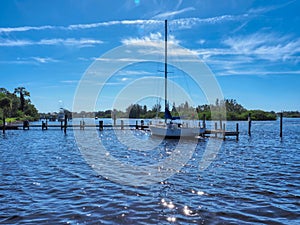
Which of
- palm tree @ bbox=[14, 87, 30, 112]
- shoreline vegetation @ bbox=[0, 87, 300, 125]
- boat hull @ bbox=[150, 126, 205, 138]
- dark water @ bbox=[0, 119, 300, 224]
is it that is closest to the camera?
dark water @ bbox=[0, 119, 300, 224]

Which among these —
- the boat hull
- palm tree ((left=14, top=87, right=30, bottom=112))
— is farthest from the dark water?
palm tree ((left=14, top=87, right=30, bottom=112))

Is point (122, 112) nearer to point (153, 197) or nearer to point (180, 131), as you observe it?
point (180, 131)

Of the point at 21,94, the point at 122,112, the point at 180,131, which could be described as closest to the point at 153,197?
the point at 180,131

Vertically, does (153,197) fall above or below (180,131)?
below

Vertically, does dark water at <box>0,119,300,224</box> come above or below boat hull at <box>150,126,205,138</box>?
below

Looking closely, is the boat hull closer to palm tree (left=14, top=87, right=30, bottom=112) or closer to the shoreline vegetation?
the shoreline vegetation

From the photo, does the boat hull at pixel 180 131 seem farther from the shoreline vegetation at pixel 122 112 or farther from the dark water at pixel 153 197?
the dark water at pixel 153 197

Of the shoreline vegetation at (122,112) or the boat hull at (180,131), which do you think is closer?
the boat hull at (180,131)

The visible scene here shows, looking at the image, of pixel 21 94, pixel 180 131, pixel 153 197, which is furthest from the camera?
pixel 21 94

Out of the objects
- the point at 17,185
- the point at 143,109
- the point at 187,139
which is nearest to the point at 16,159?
the point at 17,185

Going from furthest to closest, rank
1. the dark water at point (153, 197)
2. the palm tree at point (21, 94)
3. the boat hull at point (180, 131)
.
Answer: the palm tree at point (21, 94)
the boat hull at point (180, 131)
the dark water at point (153, 197)

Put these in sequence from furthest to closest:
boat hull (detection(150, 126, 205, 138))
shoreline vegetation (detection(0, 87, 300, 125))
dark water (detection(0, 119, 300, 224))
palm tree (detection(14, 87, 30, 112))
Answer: palm tree (detection(14, 87, 30, 112))
shoreline vegetation (detection(0, 87, 300, 125))
boat hull (detection(150, 126, 205, 138))
dark water (detection(0, 119, 300, 224))

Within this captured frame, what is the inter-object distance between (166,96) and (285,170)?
2583cm

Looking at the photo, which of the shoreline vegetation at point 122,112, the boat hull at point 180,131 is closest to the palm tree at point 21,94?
the shoreline vegetation at point 122,112
